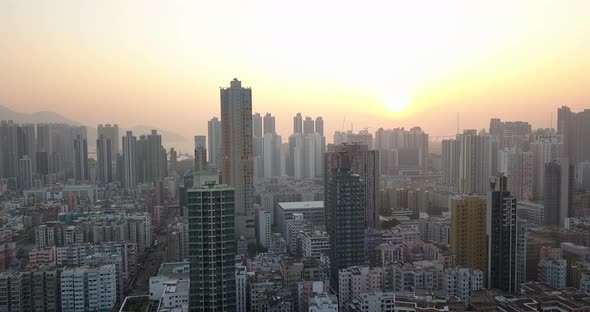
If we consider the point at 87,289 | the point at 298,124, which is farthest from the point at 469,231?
the point at 298,124

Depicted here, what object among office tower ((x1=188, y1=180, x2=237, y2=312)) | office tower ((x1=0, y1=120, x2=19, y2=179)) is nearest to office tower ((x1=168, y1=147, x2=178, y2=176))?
office tower ((x1=0, y1=120, x2=19, y2=179))

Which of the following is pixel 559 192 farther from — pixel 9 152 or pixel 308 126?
pixel 9 152

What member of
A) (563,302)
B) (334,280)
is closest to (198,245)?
(334,280)

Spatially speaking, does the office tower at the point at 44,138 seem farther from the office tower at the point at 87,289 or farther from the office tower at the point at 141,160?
the office tower at the point at 87,289

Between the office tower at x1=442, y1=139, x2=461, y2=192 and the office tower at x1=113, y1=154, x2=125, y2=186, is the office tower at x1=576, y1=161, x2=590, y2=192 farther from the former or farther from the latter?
the office tower at x1=113, y1=154, x2=125, y2=186

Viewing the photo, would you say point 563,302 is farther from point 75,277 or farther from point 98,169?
point 98,169

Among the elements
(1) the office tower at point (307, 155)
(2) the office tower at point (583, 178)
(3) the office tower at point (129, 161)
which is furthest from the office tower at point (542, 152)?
(3) the office tower at point (129, 161)
